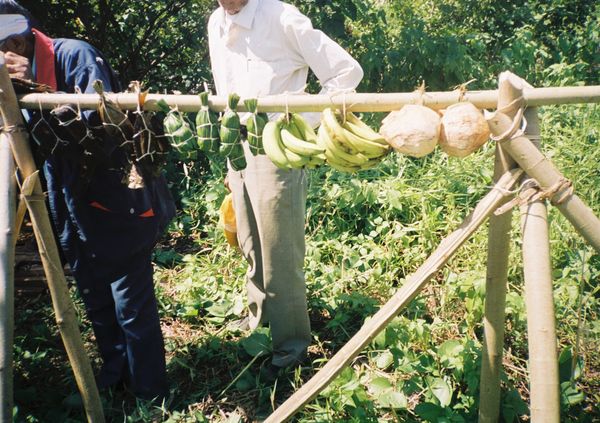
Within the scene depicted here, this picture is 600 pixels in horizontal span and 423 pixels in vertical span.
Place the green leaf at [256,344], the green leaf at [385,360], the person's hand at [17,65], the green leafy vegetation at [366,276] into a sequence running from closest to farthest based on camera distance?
the person's hand at [17,65] → the green leafy vegetation at [366,276] → the green leaf at [385,360] → the green leaf at [256,344]

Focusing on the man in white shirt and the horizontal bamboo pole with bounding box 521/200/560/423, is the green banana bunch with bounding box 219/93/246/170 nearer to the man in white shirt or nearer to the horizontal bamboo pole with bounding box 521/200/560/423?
the man in white shirt

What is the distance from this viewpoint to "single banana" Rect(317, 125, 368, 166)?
1.67 meters

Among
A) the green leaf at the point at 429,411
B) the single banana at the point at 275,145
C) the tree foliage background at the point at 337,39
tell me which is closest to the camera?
the single banana at the point at 275,145

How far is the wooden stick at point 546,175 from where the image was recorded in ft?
4.95

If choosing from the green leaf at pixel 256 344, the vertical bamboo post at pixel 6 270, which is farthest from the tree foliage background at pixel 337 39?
the vertical bamboo post at pixel 6 270

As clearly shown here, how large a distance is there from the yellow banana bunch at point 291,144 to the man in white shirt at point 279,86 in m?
0.65

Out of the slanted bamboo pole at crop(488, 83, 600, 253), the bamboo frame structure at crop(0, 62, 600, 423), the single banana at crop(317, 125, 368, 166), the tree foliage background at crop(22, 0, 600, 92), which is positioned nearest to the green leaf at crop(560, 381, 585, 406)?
the bamboo frame structure at crop(0, 62, 600, 423)

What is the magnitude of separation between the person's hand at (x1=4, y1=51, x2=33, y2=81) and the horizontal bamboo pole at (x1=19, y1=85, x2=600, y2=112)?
146 millimetres

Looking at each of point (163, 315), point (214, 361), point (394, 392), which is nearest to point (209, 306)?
point (163, 315)

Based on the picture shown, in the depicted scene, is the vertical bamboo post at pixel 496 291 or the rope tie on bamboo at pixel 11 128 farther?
the rope tie on bamboo at pixel 11 128

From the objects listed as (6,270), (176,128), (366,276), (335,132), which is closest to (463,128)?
(335,132)

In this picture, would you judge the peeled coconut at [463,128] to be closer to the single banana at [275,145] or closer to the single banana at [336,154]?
the single banana at [336,154]

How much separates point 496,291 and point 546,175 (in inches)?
21.2

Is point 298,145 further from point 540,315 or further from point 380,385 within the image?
point 380,385
